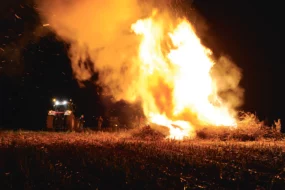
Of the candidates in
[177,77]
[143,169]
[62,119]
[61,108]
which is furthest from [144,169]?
[61,108]

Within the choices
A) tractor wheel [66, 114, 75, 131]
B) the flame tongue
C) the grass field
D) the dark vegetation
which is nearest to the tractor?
tractor wheel [66, 114, 75, 131]

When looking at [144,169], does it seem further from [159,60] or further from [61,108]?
[61,108]

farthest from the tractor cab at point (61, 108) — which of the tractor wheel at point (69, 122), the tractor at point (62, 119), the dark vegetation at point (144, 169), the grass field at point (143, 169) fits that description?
the grass field at point (143, 169)

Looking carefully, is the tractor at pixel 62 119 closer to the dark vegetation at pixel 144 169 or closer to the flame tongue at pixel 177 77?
the flame tongue at pixel 177 77

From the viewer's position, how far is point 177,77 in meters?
18.4

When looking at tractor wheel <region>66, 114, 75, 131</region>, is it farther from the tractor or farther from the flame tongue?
the flame tongue

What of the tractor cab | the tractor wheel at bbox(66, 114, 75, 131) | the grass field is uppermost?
the tractor cab

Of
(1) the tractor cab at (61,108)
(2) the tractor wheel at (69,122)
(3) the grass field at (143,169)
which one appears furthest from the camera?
(1) the tractor cab at (61,108)

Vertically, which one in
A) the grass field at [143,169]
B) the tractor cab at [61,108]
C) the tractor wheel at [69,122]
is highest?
the tractor cab at [61,108]

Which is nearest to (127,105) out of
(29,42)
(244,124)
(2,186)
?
(29,42)

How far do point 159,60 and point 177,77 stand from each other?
4.25 feet

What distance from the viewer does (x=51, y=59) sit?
27375 millimetres

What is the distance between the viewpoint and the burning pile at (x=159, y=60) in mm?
18141

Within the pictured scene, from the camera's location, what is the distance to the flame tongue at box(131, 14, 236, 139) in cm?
1811
